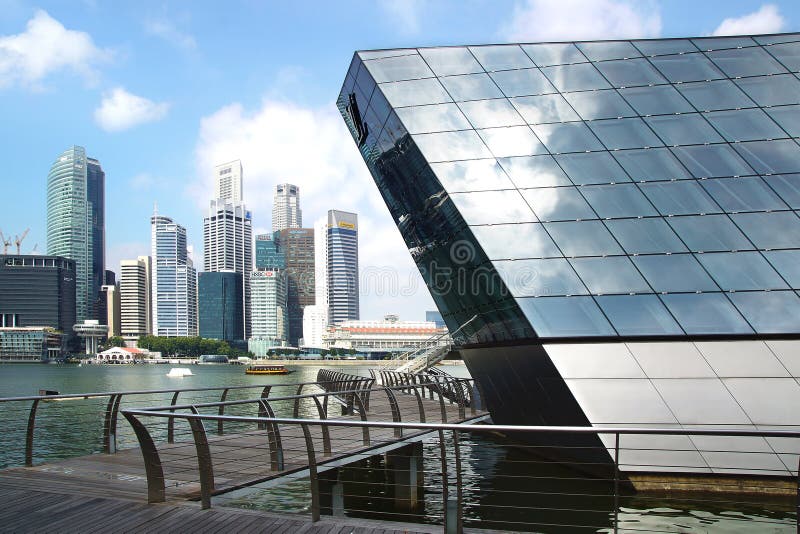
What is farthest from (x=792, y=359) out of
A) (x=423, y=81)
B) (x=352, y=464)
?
(x=423, y=81)

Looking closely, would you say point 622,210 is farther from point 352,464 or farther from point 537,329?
point 352,464

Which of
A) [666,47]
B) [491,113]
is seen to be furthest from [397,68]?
[666,47]

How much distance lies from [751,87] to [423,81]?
7.37 meters

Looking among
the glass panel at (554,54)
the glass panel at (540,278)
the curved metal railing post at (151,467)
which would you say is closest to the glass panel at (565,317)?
the glass panel at (540,278)

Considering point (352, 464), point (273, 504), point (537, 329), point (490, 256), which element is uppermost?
point (490, 256)

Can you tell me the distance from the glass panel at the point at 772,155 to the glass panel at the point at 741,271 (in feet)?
7.33

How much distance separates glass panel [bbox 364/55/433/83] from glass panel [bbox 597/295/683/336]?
7335 mm

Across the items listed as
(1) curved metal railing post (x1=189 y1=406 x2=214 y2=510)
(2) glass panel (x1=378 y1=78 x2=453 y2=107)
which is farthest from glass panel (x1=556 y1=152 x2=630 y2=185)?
(1) curved metal railing post (x1=189 y1=406 x2=214 y2=510)

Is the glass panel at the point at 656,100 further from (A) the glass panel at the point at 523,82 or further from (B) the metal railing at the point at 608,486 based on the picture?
(B) the metal railing at the point at 608,486

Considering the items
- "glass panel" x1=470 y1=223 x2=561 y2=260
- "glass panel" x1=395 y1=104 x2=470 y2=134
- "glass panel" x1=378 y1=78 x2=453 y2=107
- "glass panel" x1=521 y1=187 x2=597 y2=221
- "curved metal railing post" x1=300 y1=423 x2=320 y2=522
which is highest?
"glass panel" x1=378 y1=78 x2=453 y2=107

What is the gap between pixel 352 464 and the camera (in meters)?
10.8

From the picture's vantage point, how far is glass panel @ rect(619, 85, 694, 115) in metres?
14.9

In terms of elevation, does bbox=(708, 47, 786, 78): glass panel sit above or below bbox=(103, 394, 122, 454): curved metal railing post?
above

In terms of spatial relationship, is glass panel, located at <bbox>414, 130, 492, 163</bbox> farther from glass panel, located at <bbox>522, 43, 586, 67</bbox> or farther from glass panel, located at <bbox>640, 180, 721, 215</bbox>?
glass panel, located at <bbox>640, 180, 721, 215</bbox>
